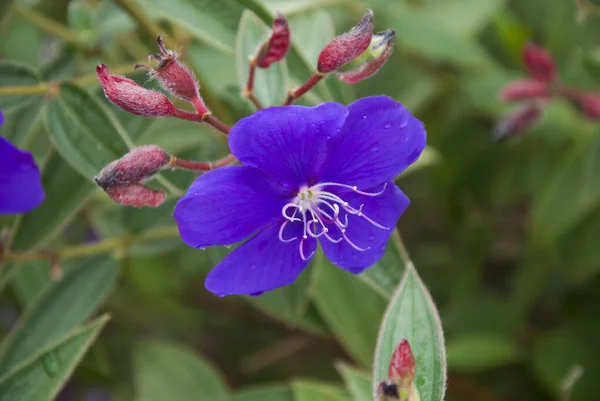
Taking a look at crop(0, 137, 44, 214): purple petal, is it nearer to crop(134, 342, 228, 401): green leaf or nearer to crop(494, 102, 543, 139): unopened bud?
crop(134, 342, 228, 401): green leaf

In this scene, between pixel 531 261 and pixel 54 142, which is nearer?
pixel 54 142

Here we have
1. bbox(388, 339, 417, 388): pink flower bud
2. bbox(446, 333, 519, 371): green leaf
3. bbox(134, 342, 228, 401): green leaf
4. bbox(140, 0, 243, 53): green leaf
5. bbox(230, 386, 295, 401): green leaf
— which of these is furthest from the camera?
bbox(134, 342, 228, 401): green leaf

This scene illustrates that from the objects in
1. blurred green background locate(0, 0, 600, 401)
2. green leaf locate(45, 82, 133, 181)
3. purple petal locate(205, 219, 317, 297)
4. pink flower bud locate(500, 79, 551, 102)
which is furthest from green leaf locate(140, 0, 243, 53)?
pink flower bud locate(500, 79, 551, 102)

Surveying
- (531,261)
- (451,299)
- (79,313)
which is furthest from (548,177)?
(79,313)

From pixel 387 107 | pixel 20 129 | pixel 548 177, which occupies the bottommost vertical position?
pixel 548 177

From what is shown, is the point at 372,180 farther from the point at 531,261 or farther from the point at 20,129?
the point at 531,261

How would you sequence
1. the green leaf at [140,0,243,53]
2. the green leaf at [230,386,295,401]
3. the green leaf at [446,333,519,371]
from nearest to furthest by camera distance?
the green leaf at [140,0,243,53]
the green leaf at [230,386,295,401]
the green leaf at [446,333,519,371]

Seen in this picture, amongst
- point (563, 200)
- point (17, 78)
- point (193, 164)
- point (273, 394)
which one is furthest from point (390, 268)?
point (563, 200)

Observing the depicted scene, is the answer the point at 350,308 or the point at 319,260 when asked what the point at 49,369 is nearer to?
the point at 319,260
